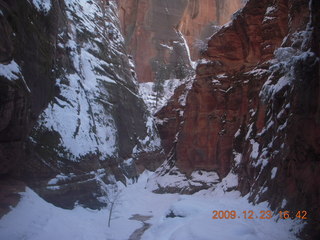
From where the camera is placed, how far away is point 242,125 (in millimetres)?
24906

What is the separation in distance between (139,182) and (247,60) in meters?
17.3

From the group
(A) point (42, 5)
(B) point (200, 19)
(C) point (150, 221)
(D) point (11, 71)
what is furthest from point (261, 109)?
(B) point (200, 19)

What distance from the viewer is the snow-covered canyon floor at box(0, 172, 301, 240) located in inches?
482

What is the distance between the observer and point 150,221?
76.8ft

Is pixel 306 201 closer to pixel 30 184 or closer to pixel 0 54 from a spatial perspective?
pixel 0 54

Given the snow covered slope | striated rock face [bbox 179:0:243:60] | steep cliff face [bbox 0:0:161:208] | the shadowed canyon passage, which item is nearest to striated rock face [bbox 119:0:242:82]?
striated rock face [bbox 179:0:243:60]

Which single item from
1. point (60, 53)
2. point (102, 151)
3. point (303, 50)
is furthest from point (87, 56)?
point (303, 50)

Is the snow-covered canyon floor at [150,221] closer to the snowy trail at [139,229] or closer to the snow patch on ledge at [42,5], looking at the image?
the snowy trail at [139,229]

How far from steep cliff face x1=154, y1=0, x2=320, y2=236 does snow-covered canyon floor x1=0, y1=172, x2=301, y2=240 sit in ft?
3.64

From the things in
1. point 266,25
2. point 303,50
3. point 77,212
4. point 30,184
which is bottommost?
point 77,212
